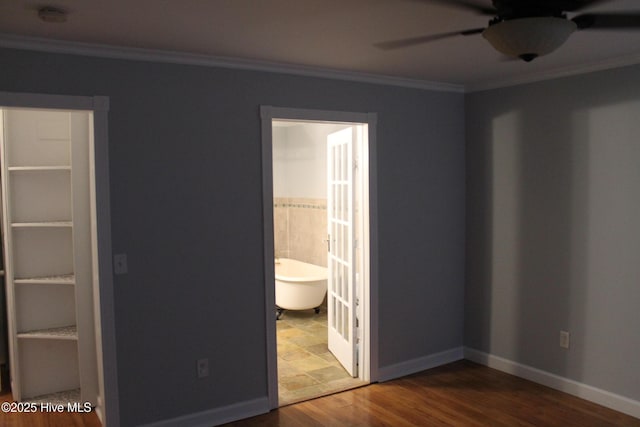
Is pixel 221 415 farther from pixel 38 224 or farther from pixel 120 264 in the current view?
pixel 38 224

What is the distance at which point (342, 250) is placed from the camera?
4512 millimetres

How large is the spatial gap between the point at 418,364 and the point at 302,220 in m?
2.88

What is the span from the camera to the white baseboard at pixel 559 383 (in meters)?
3.57

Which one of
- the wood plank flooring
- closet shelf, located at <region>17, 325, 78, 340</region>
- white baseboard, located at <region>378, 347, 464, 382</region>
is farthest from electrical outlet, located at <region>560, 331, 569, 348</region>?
closet shelf, located at <region>17, 325, 78, 340</region>

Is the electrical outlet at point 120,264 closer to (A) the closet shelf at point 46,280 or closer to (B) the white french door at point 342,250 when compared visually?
(A) the closet shelf at point 46,280

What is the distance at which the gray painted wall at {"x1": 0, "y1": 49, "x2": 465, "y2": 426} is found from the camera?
10.1ft

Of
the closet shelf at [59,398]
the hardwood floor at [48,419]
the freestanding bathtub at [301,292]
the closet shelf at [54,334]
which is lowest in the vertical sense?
the hardwood floor at [48,419]

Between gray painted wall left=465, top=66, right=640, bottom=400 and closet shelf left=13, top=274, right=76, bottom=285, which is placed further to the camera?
closet shelf left=13, top=274, right=76, bottom=285

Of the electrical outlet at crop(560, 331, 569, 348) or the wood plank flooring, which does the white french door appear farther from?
the electrical outlet at crop(560, 331, 569, 348)

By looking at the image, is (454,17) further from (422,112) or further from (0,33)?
(0,33)

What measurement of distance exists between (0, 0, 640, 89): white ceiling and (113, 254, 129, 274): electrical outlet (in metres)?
1.20

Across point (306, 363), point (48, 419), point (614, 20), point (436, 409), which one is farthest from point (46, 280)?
point (614, 20)

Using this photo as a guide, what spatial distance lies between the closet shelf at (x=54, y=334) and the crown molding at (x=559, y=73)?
11.9ft

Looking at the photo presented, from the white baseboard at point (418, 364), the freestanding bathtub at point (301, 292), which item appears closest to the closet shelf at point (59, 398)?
the white baseboard at point (418, 364)
